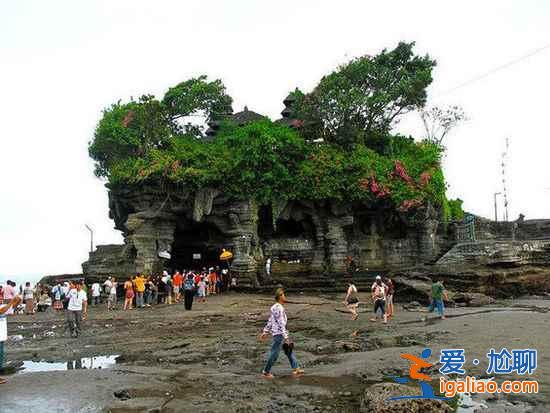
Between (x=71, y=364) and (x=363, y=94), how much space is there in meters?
29.3

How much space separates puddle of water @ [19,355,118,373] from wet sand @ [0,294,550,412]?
0.21 meters

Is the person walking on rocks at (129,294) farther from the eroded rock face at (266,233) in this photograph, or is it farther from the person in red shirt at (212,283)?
the person in red shirt at (212,283)

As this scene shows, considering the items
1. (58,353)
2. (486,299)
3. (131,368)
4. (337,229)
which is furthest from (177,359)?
(337,229)

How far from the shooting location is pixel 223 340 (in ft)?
51.7

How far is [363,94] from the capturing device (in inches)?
1453

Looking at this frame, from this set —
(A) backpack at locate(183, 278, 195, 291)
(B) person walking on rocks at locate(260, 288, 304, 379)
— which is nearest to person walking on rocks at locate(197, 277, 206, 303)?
(A) backpack at locate(183, 278, 195, 291)

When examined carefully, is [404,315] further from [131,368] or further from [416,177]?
[416,177]

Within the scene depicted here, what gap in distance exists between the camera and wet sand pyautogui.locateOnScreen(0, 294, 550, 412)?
8812 millimetres

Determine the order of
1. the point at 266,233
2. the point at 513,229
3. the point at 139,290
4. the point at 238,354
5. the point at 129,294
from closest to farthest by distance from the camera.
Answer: the point at 238,354 → the point at 129,294 → the point at 139,290 → the point at 513,229 → the point at 266,233

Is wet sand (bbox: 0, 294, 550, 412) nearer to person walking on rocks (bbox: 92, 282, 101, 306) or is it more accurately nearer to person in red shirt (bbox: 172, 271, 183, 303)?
person in red shirt (bbox: 172, 271, 183, 303)

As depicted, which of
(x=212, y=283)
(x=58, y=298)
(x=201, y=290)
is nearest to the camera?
(x=201, y=290)

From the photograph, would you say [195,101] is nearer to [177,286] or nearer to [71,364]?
[177,286]

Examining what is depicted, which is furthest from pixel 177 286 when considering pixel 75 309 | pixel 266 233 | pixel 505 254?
pixel 505 254

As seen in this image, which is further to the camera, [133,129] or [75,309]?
[133,129]
